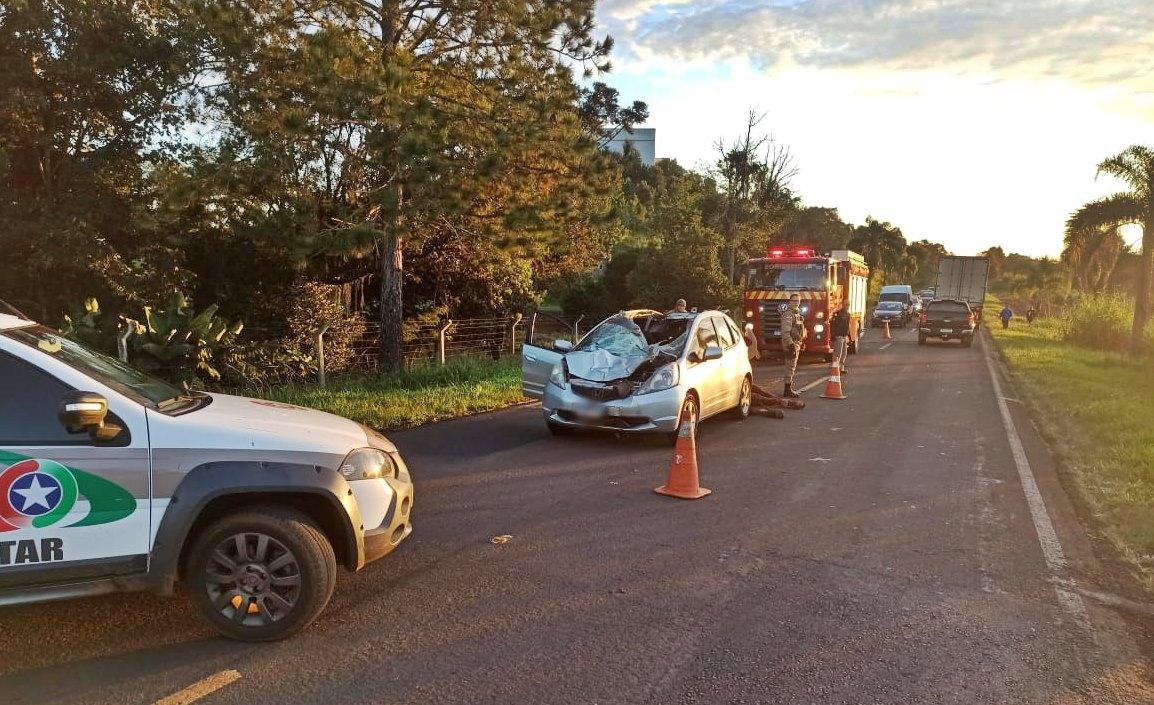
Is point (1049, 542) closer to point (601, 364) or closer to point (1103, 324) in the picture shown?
point (601, 364)

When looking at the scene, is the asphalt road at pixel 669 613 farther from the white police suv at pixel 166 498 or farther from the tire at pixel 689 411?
the tire at pixel 689 411

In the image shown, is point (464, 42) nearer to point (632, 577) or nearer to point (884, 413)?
point (884, 413)

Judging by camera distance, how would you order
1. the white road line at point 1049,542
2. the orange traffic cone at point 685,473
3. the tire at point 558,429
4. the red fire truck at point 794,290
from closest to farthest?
the white road line at point 1049,542, the orange traffic cone at point 685,473, the tire at point 558,429, the red fire truck at point 794,290

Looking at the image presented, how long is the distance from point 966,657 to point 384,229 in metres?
10.2

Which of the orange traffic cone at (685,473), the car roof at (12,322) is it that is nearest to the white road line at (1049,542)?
the orange traffic cone at (685,473)

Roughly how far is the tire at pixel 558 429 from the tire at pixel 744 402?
107 inches

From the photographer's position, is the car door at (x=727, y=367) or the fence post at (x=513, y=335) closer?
the car door at (x=727, y=367)

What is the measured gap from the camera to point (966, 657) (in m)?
3.87

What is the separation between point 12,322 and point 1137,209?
1219 inches

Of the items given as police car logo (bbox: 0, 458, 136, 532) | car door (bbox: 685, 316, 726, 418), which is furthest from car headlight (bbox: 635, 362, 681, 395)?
police car logo (bbox: 0, 458, 136, 532)

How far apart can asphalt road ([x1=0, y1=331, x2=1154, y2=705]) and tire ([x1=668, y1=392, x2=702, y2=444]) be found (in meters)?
1.31

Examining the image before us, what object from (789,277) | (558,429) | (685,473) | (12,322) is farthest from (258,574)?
(789,277)

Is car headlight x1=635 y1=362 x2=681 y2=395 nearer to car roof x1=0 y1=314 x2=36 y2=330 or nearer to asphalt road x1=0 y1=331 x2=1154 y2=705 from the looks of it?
asphalt road x1=0 y1=331 x2=1154 y2=705

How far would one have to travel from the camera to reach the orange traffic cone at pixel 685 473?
6.71m
